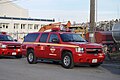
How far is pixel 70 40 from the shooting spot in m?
15.7

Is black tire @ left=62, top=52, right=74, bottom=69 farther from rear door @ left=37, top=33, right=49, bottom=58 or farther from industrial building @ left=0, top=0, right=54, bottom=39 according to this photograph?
industrial building @ left=0, top=0, right=54, bottom=39

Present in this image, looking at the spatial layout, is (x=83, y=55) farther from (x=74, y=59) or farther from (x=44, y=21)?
(x=44, y=21)

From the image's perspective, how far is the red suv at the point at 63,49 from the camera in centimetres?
1461

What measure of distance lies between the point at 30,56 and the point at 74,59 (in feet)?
12.5

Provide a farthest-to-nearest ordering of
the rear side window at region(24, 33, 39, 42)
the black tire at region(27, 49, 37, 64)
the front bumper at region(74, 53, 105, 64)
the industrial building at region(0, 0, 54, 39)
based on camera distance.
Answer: the industrial building at region(0, 0, 54, 39), the rear side window at region(24, 33, 39, 42), the black tire at region(27, 49, 37, 64), the front bumper at region(74, 53, 105, 64)

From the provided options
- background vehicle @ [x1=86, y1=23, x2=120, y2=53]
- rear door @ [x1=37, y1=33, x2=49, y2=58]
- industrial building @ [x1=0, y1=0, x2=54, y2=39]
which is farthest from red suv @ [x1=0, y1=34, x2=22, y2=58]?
A: industrial building @ [x1=0, y1=0, x2=54, y2=39]

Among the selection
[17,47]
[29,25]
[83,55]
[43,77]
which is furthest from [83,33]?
[29,25]

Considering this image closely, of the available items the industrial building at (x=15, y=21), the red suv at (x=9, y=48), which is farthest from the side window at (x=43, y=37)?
the industrial building at (x=15, y=21)

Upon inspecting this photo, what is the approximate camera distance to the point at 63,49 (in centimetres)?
1525

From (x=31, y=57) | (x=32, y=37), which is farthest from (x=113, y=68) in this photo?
(x=32, y=37)

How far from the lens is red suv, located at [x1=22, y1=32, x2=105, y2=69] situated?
14.6m

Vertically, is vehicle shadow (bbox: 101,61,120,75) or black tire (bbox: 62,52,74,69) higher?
black tire (bbox: 62,52,74,69)

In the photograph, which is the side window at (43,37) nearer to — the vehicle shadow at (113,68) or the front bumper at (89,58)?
the front bumper at (89,58)

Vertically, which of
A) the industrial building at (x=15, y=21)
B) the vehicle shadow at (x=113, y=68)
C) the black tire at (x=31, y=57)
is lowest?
the vehicle shadow at (x=113, y=68)
